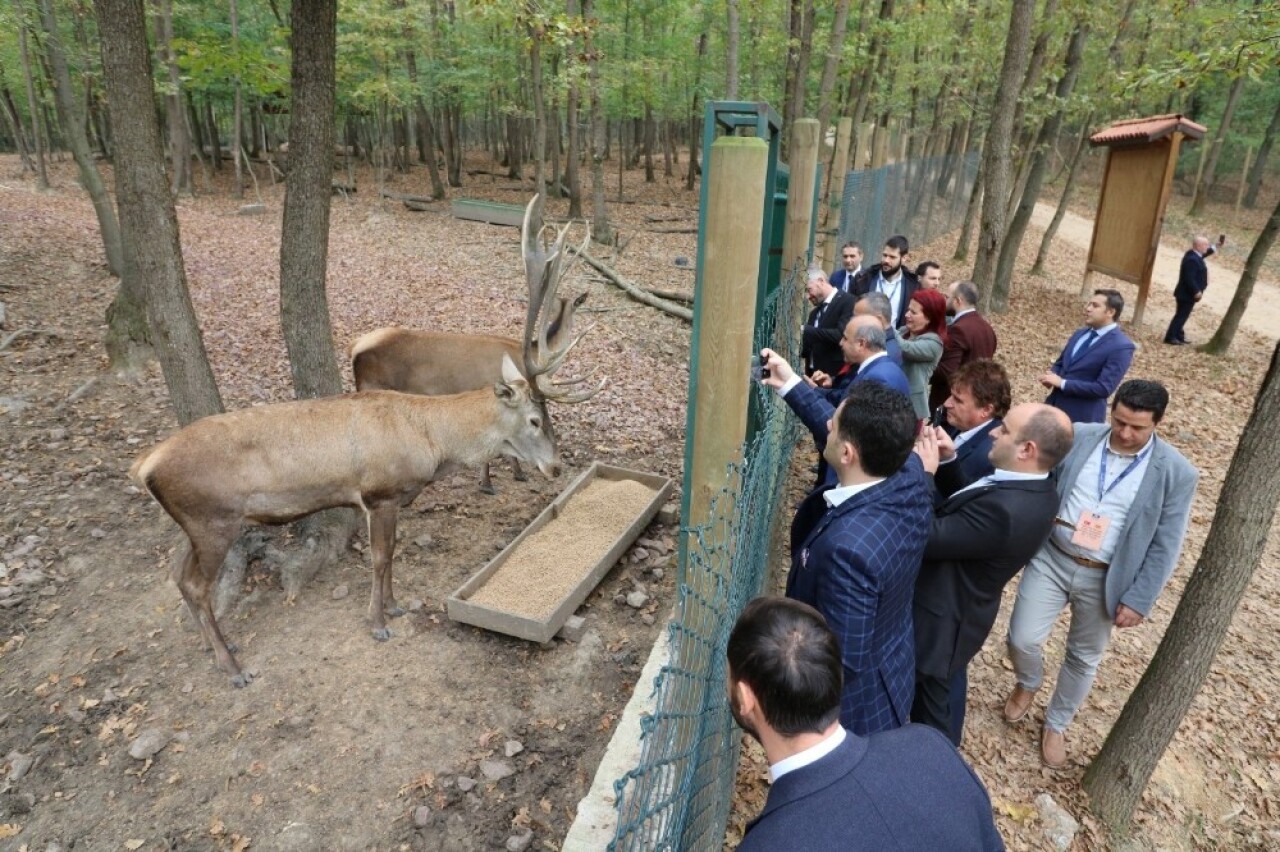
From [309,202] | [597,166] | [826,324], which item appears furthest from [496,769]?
[597,166]

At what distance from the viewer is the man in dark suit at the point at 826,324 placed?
6148 millimetres

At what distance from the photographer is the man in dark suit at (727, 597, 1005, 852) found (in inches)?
60.1

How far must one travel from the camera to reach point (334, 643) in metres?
4.73

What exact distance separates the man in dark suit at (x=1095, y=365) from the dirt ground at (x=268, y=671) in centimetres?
344

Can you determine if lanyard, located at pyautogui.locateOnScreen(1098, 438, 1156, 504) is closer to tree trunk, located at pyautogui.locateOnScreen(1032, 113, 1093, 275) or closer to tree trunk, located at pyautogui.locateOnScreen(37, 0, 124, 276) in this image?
tree trunk, located at pyautogui.locateOnScreen(37, 0, 124, 276)

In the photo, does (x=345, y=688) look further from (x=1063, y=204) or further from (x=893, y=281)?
(x=1063, y=204)

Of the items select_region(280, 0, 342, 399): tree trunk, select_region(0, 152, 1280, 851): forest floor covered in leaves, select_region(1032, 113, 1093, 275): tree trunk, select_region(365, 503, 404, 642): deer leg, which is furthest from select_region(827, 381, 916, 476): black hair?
select_region(1032, 113, 1093, 275): tree trunk

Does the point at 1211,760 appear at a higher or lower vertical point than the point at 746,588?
lower

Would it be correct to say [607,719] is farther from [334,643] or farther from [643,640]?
[334,643]

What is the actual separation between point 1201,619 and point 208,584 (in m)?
5.43

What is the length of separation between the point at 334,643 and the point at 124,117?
3721 mm

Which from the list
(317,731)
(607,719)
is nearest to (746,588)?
(607,719)

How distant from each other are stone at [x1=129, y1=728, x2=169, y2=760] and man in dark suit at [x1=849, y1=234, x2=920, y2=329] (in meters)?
6.72

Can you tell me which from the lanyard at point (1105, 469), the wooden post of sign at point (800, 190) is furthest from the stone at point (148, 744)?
the lanyard at point (1105, 469)
